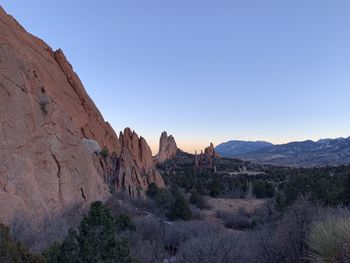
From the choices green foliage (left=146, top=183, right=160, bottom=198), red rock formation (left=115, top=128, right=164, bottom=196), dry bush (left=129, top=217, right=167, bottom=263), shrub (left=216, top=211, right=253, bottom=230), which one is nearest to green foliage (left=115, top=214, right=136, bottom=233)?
dry bush (left=129, top=217, right=167, bottom=263)

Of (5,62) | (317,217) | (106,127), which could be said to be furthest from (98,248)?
(106,127)

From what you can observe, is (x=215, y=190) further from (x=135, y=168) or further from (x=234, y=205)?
(x=135, y=168)

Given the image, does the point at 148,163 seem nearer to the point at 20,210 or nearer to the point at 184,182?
the point at 184,182

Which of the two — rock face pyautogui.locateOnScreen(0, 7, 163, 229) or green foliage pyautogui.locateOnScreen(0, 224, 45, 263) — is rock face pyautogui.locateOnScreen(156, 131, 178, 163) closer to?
rock face pyautogui.locateOnScreen(0, 7, 163, 229)

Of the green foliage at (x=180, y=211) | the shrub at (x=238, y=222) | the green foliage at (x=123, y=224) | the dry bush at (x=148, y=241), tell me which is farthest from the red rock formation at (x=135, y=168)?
the green foliage at (x=123, y=224)

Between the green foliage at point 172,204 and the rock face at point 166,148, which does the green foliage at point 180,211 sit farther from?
the rock face at point 166,148

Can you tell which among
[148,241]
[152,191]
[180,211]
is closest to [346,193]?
[180,211]

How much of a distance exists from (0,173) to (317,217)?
1210 centimetres

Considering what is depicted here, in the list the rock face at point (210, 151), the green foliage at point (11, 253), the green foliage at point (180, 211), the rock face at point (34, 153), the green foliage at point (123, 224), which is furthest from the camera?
the rock face at point (210, 151)

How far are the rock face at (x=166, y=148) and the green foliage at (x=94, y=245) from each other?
10183cm

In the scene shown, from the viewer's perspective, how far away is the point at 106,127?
4391 centimetres

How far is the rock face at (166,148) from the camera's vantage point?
115 m

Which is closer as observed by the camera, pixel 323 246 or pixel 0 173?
pixel 323 246

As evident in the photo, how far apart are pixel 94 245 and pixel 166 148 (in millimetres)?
108879
